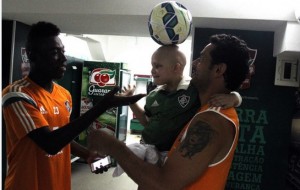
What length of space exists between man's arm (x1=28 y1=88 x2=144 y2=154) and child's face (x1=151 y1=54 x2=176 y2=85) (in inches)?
13.5

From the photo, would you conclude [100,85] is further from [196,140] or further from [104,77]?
[196,140]

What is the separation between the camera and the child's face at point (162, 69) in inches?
64.9

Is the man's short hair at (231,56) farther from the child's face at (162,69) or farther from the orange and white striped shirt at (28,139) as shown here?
the orange and white striped shirt at (28,139)

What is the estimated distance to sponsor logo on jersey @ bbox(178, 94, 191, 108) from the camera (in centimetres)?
152

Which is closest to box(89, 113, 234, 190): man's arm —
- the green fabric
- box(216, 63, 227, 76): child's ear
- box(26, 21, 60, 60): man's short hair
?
box(216, 63, 227, 76): child's ear

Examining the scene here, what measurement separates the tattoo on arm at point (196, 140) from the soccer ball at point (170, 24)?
26.1 inches

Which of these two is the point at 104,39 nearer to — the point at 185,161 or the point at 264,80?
the point at 264,80

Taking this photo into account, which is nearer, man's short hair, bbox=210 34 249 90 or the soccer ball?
man's short hair, bbox=210 34 249 90

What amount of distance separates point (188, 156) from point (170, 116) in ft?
1.59

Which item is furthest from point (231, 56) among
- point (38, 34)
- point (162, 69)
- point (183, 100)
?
point (38, 34)

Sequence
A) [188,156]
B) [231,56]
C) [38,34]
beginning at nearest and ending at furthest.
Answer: [188,156] → [231,56] → [38,34]

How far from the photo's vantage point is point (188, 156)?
1065 millimetres

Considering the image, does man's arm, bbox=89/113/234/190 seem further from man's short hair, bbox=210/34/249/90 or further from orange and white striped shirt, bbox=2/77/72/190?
orange and white striped shirt, bbox=2/77/72/190

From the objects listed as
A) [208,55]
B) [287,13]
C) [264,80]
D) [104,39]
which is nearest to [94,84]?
[104,39]
